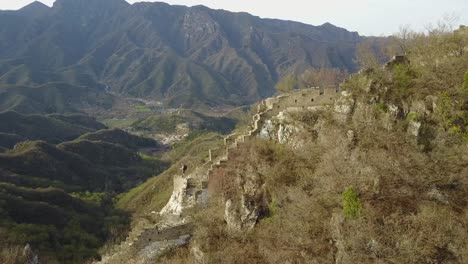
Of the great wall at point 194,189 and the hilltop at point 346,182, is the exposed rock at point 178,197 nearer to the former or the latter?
→ the great wall at point 194,189

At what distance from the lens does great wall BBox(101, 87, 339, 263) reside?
2544cm

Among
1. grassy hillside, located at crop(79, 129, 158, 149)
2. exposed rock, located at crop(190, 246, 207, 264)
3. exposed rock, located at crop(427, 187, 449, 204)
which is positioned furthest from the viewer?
grassy hillside, located at crop(79, 129, 158, 149)

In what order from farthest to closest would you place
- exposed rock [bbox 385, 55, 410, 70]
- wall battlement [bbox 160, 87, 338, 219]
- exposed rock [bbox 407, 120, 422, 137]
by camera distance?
wall battlement [bbox 160, 87, 338, 219]
exposed rock [bbox 385, 55, 410, 70]
exposed rock [bbox 407, 120, 422, 137]

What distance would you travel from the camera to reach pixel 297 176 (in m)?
26.1

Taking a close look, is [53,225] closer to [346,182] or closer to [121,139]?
[346,182]

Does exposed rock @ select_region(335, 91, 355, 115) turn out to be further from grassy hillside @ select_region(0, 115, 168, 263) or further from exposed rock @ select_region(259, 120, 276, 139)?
grassy hillside @ select_region(0, 115, 168, 263)

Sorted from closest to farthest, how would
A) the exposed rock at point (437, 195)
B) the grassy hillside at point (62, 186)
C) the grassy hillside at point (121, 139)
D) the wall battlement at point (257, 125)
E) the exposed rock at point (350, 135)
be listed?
1. the exposed rock at point (437, 195)
2. the exposed rock at point (350, 135)
3. the wall battlement at point (257, 125)
4. the grassy hillside at point (62, 186)
5. the grassy hillside at point (121, 139)

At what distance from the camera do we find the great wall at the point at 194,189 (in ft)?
83.5

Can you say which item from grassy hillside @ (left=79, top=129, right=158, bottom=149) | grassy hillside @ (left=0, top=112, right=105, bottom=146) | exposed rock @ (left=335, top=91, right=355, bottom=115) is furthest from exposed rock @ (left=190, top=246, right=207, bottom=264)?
grassy hillside @ (left=0, top=112, right=105, bottom=146)

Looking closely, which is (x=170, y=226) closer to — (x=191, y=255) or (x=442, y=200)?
(x=191, y=255)

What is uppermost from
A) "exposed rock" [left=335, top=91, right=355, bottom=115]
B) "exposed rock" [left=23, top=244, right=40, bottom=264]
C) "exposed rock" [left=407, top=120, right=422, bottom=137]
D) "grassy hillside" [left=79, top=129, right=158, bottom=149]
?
"exposed rock" [left=335, top=91, right=355, bottom=115]

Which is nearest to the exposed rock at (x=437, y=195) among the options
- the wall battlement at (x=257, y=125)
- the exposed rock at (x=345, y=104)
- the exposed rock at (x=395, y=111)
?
the exposed rock at (x=395, y=111)

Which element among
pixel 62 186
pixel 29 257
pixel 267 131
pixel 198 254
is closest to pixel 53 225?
pixel 29 257

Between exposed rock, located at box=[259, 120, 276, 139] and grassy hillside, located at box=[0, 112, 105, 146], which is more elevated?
exposed rock, located at box=[259, 120, 276, 139]
